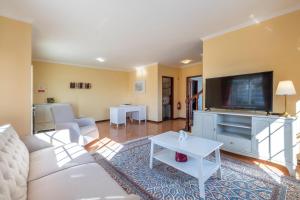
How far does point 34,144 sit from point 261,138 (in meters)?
3.30

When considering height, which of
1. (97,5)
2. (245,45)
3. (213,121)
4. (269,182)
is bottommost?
(269,182)

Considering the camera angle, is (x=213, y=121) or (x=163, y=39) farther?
(x=163, y=39)

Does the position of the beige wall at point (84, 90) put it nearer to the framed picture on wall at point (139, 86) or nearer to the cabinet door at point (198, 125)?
the framed picture on wall at point (139, 86)

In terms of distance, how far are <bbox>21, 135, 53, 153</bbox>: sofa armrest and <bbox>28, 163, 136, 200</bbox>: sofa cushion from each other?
86 cm

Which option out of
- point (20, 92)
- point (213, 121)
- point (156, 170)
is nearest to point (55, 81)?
point (20, 92)

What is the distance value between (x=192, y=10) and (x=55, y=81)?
196 inches

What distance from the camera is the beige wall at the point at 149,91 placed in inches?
230

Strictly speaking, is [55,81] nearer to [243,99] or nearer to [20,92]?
[20,92]

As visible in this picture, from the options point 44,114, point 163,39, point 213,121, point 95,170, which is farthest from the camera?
point 44,114

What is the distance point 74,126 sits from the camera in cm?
292

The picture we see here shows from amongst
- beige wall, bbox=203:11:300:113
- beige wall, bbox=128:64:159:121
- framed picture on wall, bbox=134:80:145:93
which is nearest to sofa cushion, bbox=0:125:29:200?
beige wall, bbox=203:11:300:113

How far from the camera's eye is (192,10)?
2285 mm

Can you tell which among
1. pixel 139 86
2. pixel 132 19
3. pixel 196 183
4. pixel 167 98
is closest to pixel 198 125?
pixel 196 183

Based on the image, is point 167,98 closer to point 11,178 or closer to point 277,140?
point 277,140
